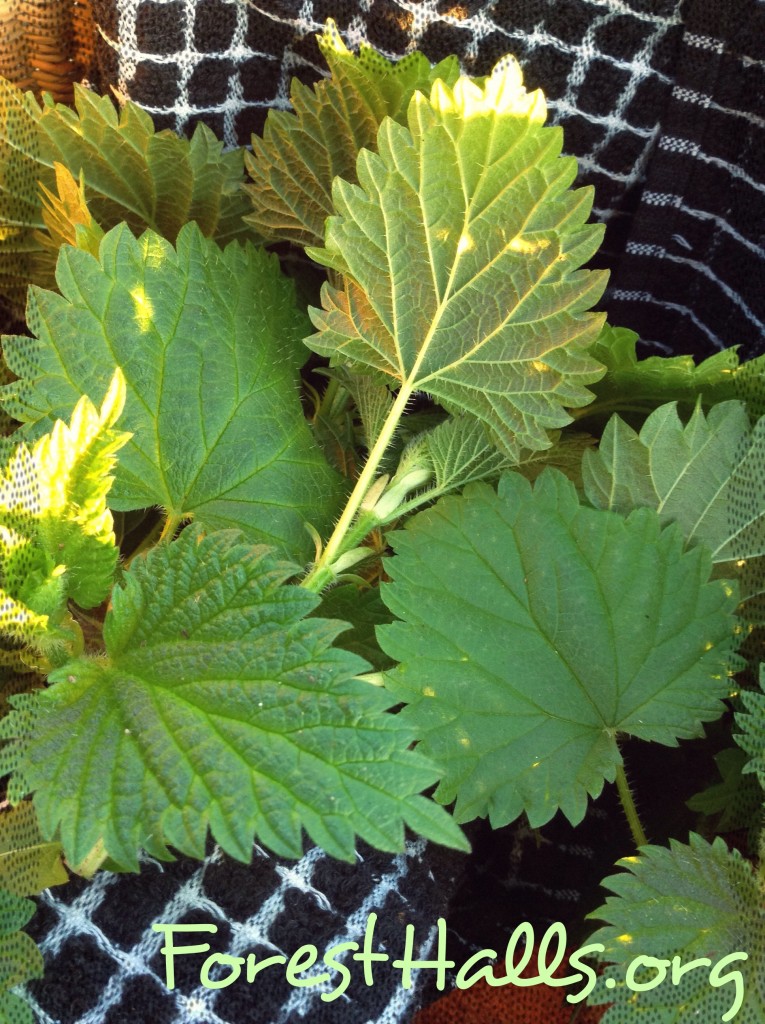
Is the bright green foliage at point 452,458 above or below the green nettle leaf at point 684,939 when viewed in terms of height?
above

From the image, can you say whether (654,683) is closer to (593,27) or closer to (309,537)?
(309,537)

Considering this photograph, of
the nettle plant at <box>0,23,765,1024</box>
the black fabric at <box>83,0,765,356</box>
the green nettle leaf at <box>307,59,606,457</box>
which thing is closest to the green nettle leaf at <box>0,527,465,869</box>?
the nettle plant at <box>0,23,765,1024</box>

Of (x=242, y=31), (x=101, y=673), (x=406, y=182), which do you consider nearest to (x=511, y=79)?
(x=406, y=182)

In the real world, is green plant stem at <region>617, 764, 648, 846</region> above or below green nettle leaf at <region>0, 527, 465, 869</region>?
below

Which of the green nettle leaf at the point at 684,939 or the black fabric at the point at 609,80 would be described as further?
the black fabric at the point at 609,80

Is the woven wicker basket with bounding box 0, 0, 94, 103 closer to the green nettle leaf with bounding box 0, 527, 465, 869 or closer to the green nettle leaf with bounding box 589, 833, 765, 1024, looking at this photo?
the green nettle leaf with bounding box 0, 527, 465, 869

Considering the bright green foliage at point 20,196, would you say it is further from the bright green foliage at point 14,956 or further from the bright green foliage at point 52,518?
the bright green foliage at point 14,956

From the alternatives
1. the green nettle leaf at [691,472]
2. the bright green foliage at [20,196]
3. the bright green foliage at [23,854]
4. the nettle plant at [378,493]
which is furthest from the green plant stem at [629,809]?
the bright green foliage at [20,196]
